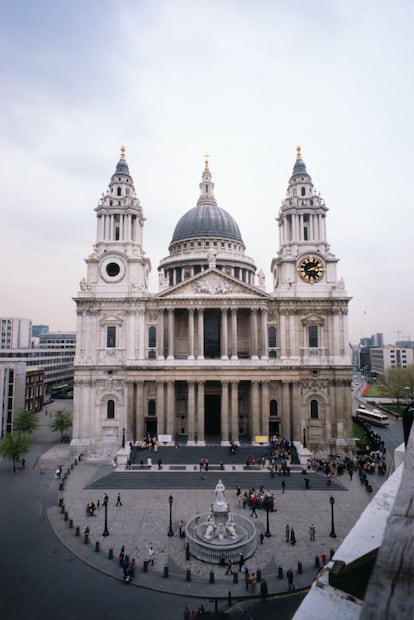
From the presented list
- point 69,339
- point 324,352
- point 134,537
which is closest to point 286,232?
point 324,352

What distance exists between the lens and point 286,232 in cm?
5344

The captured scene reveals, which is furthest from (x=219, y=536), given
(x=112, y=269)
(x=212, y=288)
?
(x=112, y=269)

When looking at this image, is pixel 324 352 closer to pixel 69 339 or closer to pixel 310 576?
pixel 310 576

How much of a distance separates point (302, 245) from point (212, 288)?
44.6 ft

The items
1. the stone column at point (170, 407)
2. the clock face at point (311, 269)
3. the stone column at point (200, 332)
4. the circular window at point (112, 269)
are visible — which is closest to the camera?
the stone column at point (170, 407)

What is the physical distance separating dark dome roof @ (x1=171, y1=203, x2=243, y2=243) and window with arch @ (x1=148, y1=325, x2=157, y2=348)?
24.4 m

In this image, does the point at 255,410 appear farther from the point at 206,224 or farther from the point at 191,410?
the point at 206,224

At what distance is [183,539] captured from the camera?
26.0 meters

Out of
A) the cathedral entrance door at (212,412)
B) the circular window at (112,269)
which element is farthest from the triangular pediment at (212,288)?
the cathedral entrance door at (212,412)

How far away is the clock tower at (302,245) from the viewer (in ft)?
168

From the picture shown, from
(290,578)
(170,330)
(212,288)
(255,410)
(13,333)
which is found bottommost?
(290,578)

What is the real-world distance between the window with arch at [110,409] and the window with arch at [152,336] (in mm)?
8381

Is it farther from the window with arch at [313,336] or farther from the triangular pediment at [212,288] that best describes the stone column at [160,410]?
the window with arch at [313,336]

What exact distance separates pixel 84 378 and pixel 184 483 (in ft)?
62.2
